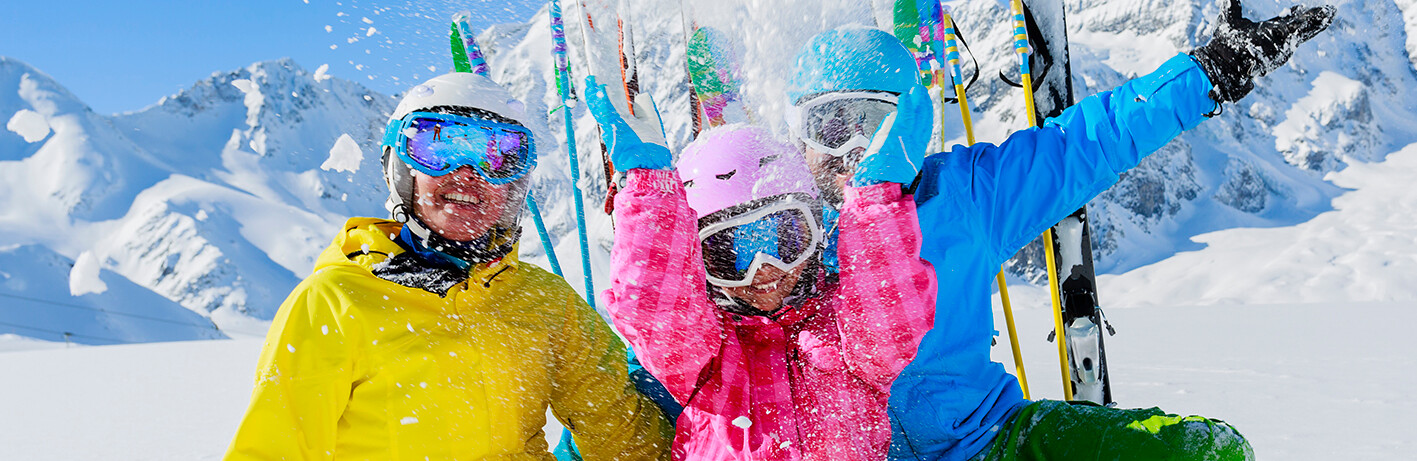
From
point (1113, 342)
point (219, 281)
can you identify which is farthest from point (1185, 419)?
point (219, 281)

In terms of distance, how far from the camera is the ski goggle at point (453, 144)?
7.95ft

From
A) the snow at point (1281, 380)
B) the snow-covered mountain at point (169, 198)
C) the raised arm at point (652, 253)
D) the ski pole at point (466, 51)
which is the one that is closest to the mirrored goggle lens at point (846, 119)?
the raised arm at point (652, 253)

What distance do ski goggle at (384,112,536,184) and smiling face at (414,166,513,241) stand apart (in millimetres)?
27

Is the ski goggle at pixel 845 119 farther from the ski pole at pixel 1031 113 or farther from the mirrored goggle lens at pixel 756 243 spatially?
the ski pole at pixel 1031 113

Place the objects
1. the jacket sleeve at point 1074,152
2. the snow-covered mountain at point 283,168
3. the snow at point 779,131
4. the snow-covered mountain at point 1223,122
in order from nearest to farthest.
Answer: the jacket sleeve at point 1074,152 < the snow at point 779,131 < the snow-covered mountain at point 1223,122 < the snow-covered mountain at point 283,168

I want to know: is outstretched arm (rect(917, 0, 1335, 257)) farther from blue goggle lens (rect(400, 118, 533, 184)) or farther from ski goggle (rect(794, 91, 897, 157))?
blue goggle lens (rect(400, 118, 533, 184))

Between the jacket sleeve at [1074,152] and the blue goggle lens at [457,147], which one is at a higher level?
the blue goggle lens at [457,147]

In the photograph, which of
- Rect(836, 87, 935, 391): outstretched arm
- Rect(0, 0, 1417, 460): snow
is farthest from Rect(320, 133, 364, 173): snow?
Rect(836, 87, 935, 391): outstretched arm

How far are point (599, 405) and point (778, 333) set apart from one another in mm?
686

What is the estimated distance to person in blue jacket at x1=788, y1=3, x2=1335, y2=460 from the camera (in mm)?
2189

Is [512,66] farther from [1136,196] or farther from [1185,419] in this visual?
[1136,196]

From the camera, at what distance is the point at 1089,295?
3447mm

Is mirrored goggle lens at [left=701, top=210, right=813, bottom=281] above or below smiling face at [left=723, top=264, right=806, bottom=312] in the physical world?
above

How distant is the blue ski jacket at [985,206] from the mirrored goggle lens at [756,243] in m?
0.33
